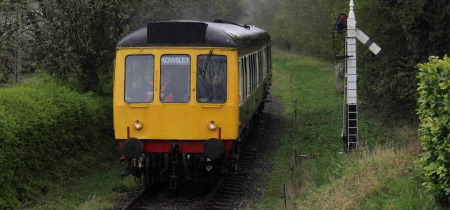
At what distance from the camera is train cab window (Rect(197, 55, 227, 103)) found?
9523 mm

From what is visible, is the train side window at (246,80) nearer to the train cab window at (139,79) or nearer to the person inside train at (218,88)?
the person inside train at (218,88)

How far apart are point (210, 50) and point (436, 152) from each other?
4410 mm

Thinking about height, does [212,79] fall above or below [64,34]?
below

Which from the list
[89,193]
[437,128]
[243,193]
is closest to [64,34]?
[89,193]

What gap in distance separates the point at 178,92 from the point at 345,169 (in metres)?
3.11

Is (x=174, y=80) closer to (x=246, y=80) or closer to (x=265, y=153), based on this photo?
(x=246, y=80)

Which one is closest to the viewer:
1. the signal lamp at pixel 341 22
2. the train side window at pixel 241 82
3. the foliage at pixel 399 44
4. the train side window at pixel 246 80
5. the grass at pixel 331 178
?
the grass at pixel 331 178

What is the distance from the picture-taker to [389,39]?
15039 mm

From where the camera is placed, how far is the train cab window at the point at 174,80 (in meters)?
9.53

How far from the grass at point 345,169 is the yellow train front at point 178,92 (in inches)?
63.4

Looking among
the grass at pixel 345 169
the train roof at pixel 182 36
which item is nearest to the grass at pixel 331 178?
the grass at pixel 345 169

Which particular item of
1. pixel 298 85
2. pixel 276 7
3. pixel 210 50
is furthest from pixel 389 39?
pixel 276 7

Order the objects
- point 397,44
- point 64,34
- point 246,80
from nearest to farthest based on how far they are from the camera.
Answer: point 246,80, point 64,34, point 397,44

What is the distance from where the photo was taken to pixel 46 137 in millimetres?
10789
